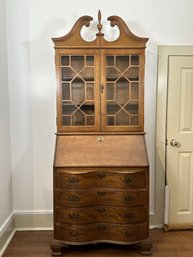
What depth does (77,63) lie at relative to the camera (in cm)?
228

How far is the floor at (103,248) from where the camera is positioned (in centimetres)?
225

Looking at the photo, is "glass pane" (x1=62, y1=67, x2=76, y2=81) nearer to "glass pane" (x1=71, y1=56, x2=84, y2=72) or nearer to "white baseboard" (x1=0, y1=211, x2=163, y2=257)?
"glass pane" (x1=71, y1=56, x2=84, y2=72)

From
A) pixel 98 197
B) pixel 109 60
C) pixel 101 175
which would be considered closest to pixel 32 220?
pixel 98 197

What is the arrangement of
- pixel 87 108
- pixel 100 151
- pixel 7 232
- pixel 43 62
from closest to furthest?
1. pixel 100 151
2. pixel 87 108
3. pixel 7 232
4. pixel 43 62

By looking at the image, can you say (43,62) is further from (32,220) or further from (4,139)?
(32,220)

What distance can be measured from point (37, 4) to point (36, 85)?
82 centimetres

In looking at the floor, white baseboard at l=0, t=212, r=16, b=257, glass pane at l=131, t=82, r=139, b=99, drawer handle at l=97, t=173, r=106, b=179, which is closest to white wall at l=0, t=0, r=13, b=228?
white baseboard at l=0, t=212, r=16, b=257

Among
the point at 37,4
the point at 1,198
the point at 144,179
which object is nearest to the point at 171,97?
the point at 144,179

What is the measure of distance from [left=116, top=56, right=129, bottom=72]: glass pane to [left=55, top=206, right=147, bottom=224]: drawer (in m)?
1.26

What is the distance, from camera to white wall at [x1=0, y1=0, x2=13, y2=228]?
2373mm

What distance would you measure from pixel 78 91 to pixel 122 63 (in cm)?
49

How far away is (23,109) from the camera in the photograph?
8.57ft

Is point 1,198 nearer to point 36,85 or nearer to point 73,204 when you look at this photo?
point 73,204

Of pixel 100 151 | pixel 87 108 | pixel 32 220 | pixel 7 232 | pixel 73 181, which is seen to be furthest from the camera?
pixel 32 220
